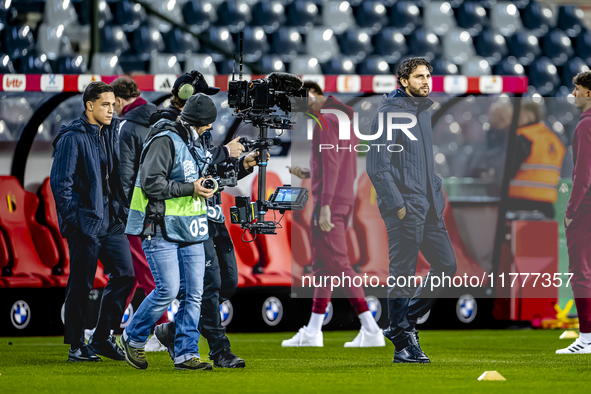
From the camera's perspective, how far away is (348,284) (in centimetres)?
756

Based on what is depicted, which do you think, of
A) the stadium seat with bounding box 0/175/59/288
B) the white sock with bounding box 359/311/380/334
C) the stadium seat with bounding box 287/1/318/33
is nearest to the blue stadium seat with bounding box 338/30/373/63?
the stadium seat with bounding box 287/1/318/33

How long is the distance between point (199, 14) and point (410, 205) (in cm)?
646

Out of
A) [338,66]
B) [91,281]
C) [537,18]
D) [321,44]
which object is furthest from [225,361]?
[537,18]

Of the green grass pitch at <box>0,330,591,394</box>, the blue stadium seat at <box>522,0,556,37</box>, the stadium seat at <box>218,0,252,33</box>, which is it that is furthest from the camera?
the blue stadium seat at <box>522,0,556,37</box>

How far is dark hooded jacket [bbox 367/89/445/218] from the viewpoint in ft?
20.9

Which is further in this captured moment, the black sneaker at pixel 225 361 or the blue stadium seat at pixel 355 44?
the blue stadium seat at pixel 355 44

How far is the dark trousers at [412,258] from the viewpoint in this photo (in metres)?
6.34

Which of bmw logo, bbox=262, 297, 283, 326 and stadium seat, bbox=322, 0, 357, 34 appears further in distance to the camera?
stadium seat, bbox=322, 0, 357, 34

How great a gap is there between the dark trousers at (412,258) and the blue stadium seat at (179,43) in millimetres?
5787

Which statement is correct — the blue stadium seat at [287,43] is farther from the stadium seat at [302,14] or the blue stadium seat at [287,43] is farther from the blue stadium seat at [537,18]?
the blue stadium seat at [537,18]

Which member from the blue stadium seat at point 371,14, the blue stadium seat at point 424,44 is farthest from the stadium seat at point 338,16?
the blue stadium seat at point 424,44

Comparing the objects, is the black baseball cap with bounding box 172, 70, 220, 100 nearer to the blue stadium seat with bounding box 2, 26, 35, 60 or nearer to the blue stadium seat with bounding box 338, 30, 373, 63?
the blue stadium seat with bounding box 2, 26, 35, 60

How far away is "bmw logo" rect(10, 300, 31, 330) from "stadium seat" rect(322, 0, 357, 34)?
560cm

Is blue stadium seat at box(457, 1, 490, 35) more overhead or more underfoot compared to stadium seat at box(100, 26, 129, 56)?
more overhead
